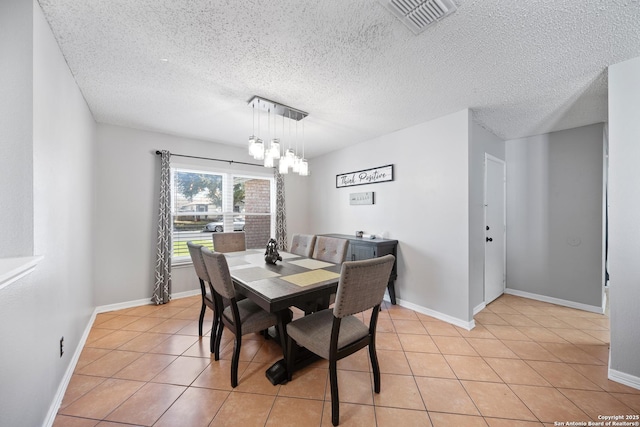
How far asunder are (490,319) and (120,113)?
513cm

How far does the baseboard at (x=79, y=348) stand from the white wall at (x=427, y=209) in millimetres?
3233

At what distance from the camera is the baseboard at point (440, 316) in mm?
2668

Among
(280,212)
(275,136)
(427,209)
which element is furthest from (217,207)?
(427,209)

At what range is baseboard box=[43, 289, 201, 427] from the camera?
147cm

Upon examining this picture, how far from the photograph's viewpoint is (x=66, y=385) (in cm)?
174

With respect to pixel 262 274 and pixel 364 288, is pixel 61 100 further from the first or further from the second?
pixel 364 288

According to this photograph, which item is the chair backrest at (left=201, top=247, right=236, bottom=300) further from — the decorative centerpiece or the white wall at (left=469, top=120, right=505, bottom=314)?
the white wall at (left=469, top=120, right=505, bottom=314)

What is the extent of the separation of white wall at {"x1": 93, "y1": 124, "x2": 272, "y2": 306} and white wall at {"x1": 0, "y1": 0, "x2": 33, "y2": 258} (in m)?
2.19

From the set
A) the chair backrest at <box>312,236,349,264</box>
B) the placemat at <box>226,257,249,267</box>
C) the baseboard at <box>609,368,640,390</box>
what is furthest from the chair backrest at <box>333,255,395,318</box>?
the baseboard at <box>609,368,640,390</box>

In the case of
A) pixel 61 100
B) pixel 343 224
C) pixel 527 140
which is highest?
pixel 527 140

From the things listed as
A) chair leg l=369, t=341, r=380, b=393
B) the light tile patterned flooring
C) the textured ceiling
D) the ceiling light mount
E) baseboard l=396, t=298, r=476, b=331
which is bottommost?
the light tile patterned flooring

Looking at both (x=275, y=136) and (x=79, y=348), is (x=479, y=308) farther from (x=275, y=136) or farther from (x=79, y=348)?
(x=79, y=348)

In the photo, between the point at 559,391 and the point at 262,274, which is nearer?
the point at 559,391

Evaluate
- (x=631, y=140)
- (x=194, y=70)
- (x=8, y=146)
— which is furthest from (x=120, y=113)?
(x=631, y=140)
